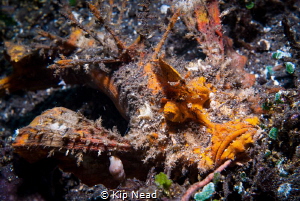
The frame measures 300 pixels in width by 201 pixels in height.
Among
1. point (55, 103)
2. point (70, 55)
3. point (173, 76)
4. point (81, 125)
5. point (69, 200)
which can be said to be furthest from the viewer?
point (55, 103)

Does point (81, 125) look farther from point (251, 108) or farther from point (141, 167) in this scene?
point (251, 108)

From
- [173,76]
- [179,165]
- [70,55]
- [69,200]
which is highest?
[70,55]

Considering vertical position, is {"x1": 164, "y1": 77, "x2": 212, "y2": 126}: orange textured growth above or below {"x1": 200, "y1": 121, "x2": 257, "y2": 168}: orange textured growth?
above

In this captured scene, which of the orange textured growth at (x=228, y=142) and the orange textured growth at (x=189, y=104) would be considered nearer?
the orange textured growth at (x=228, y=142)

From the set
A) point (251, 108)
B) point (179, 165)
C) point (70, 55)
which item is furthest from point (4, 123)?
point (251, 108)

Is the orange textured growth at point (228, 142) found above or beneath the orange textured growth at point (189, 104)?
beneath

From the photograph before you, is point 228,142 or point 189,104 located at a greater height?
point 189,104

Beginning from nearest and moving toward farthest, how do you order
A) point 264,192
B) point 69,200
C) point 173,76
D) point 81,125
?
point 264,192
point 173,76
point 81,125
point 69,200

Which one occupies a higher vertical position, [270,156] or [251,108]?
[251,108]

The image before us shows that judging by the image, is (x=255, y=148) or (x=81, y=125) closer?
(x=255, y=148)

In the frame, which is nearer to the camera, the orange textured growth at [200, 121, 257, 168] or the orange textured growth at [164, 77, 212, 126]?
the orange textured growth at [200, 121, 257, 168]

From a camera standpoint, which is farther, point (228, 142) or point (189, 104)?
point (189, 104)
